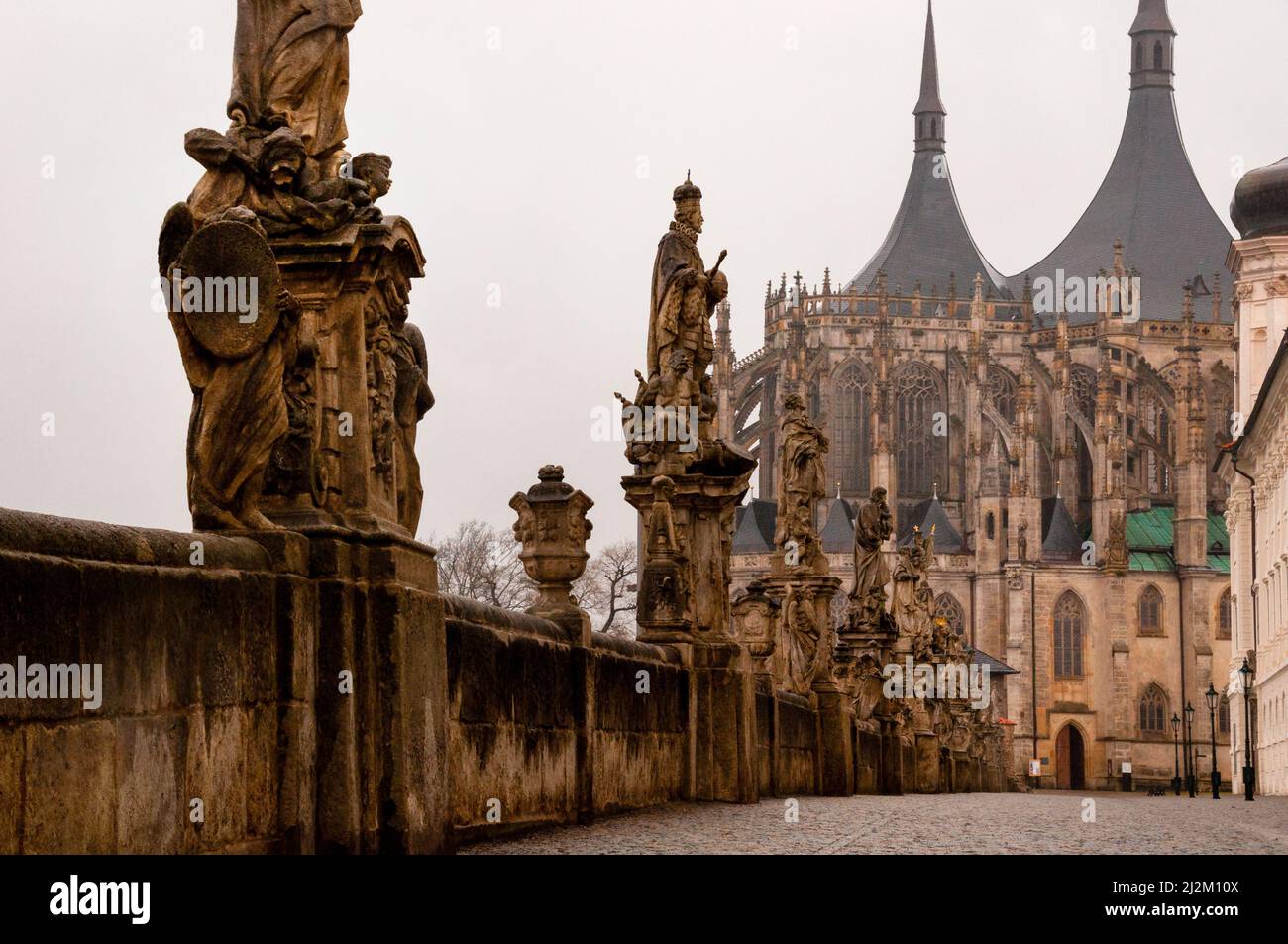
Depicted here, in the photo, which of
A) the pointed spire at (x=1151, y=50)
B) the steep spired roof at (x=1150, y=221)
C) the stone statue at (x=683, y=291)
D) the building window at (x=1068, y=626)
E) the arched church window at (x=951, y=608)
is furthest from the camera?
the pointed spire at (x=1151, y=50)

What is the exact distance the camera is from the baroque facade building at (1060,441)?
101 m

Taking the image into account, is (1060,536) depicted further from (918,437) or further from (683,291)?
(683,291)

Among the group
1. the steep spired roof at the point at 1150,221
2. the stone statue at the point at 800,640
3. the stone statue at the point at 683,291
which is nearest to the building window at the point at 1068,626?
the steep spired roof at the point at 1150,221

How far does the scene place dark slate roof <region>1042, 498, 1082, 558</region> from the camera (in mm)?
104062

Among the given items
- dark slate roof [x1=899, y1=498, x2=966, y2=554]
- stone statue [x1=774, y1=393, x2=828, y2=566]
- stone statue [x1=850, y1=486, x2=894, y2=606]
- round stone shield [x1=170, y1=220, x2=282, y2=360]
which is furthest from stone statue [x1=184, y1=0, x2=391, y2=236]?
dark slate roof [x1=899, y1=498, x2=966, y2=554]

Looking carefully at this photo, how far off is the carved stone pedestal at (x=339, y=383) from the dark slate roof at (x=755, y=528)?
95.1 meters

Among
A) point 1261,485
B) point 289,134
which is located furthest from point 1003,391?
point 289,134

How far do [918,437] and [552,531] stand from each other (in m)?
99.2

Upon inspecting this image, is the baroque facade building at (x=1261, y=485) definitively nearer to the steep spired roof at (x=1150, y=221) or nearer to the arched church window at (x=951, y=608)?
the arched church window at (x=951, y=608)

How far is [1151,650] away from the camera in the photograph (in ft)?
335

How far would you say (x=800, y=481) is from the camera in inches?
899

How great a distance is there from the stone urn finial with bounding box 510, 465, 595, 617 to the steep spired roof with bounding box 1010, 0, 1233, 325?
360 ft

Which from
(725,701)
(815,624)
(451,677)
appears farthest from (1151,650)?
(451,677)

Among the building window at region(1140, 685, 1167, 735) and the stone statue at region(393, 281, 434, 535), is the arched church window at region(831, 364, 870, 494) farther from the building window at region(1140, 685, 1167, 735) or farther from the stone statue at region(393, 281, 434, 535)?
the stone statue at region(393, 281, 434, 535)
